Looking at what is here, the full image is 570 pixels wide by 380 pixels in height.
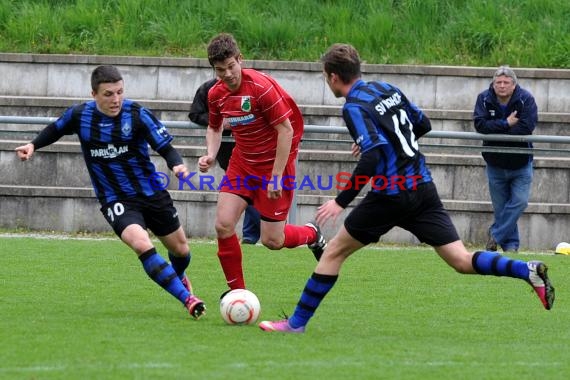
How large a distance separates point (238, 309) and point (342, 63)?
5.73 ft

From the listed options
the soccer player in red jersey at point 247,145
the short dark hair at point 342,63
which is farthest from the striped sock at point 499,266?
the soccer player in red jersey at point 247,145

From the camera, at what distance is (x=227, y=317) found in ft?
26.0

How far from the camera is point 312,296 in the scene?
7531 mm

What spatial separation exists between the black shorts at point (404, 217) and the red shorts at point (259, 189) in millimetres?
1388

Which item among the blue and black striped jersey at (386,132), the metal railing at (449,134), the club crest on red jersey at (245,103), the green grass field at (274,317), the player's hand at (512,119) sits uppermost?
the player's hand at (512,119)

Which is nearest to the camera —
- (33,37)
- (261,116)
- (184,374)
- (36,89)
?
(184,374)

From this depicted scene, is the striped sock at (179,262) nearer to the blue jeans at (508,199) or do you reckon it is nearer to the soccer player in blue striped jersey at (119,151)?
the soccer player in blue striped jersey at (119,151)

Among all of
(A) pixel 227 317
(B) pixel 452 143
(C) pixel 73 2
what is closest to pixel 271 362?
(A) pixel 227 317

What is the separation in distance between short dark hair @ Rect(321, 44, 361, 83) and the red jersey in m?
1.33

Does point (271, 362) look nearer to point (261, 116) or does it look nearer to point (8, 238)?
point (261, 116)

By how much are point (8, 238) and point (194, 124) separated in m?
2.41

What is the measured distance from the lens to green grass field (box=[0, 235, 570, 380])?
632 cm

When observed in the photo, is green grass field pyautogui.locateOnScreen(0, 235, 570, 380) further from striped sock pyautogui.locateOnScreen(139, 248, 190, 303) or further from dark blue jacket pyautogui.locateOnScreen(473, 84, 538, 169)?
dark blue jacket pyautogui.locateOnScreen(473, 84, 538, 169)

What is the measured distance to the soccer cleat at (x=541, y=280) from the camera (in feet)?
24.8
